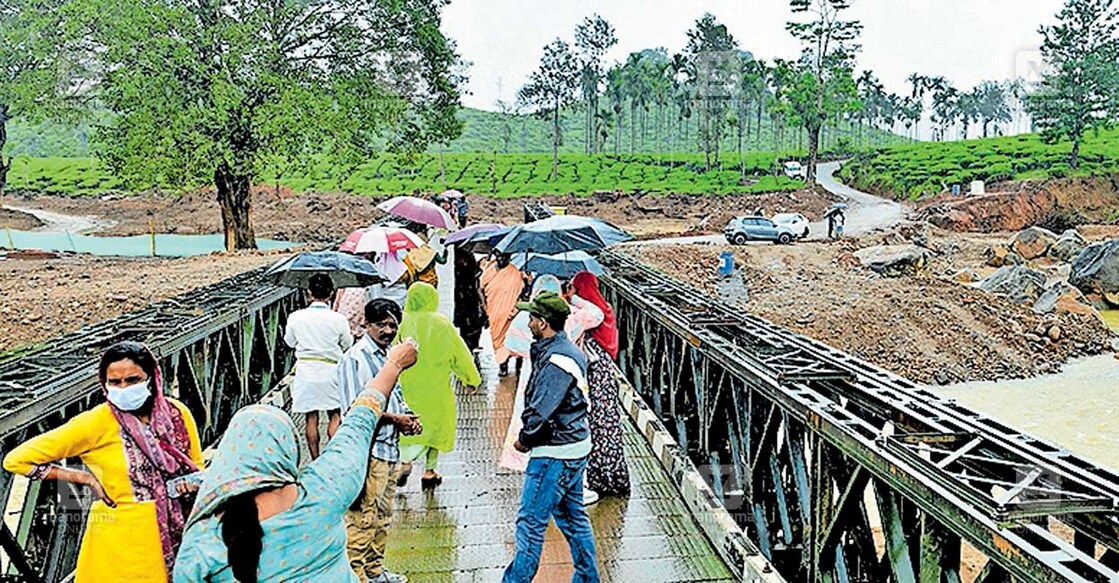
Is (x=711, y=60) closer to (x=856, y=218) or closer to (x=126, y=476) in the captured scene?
(x=856, y=218)

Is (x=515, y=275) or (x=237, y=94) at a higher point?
(x=237, y=94)

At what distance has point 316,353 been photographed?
5613 millimetres

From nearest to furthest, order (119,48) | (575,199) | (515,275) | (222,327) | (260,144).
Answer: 1. (222,327)
2. (515,275)
3. (119,48)
4. (260,144)
5. (575,199)

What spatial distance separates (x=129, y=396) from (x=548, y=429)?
177 centimetres

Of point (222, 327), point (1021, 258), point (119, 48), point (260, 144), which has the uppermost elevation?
point (119, 48)

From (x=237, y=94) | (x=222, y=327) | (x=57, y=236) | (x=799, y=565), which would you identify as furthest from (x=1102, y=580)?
(x=57, y=236)

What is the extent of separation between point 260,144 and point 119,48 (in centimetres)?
345

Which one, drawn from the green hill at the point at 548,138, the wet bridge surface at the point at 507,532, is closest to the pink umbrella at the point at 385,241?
the wet bridge surface at the point at 507,532

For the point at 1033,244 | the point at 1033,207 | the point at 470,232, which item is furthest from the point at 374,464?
the point at 1033,207

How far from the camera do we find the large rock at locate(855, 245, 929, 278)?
24.8 m

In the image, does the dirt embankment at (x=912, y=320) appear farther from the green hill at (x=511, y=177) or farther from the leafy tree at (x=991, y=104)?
the leafy tree at (x=991, y=104)

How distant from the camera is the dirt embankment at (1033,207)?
129ft

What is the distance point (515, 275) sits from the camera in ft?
27.9

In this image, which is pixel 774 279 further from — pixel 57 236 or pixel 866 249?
pixel 57 236
